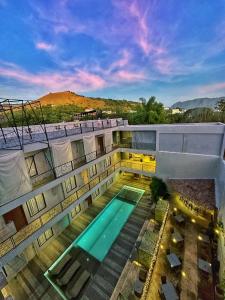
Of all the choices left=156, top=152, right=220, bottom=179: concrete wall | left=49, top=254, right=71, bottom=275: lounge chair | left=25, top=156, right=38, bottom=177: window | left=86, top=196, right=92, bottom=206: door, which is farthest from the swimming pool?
left=25, top=156, right=38, bottom=177: window

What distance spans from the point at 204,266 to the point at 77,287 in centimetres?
859

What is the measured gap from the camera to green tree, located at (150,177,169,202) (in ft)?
55.6

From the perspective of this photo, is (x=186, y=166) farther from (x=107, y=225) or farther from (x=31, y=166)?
(x=31, y=166)

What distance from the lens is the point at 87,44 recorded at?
28766 mm

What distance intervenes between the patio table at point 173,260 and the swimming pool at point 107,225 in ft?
16.8

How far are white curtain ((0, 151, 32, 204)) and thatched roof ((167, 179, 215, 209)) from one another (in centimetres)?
1401

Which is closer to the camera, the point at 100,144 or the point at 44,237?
the point at 44,237

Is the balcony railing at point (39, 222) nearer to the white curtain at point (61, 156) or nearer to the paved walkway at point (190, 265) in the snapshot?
the white curtain at point (61, 156)

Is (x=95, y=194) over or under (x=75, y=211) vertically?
over

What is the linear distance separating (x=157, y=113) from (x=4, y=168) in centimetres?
2779

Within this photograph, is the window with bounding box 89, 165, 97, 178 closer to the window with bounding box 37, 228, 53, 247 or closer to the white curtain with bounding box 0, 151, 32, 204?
the window with bounding box 37, 228, 53, 247

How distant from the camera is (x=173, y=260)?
32.0ft

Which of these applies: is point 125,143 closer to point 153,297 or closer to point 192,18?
point 153,297

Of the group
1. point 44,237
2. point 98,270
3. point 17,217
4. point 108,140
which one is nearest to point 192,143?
point 108,140
